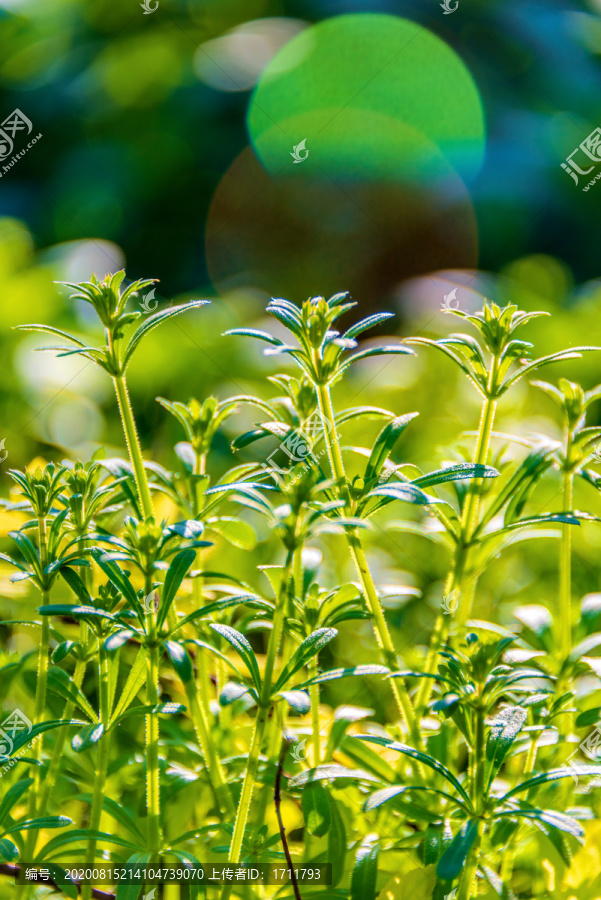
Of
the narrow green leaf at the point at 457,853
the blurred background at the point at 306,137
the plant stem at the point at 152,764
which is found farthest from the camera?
the blurred background at the point at 306,137

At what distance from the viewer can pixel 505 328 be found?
2.59 feet

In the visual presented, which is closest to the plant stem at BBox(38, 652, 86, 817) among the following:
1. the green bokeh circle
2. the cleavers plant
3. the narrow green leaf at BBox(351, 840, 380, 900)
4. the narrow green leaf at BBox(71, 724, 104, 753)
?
the cleavers plant

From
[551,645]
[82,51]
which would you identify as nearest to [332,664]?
[551,645]

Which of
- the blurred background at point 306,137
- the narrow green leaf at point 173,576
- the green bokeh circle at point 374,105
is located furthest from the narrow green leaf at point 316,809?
the green bokeh circle at point 374,105

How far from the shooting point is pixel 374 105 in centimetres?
392

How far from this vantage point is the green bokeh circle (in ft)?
12.6

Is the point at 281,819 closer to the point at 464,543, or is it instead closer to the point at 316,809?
the point at 316,809

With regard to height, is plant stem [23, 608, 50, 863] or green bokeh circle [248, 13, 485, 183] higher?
green bokeh circle [248, 13, 485, 183]

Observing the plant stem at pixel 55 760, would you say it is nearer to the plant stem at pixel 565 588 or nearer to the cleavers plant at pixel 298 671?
the cleavers plant at pixel 298 671

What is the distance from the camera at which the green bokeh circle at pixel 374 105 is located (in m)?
3.84

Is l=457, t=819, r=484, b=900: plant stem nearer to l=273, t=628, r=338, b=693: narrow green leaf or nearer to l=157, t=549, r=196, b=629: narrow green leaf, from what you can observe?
l=273, t=628, r=338, b=693: narrow green leaf

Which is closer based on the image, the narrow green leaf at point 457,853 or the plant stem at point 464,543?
the narrow green leaf at point 457,853

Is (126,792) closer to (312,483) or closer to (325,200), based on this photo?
(312,483)

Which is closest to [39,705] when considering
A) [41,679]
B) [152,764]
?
[41,679]
